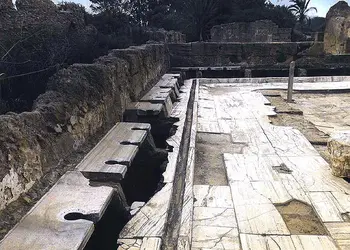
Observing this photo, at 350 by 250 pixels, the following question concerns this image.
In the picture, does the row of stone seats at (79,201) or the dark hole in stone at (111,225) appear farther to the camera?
the dark hole in stone at (111,225)

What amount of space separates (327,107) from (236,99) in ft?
5.73

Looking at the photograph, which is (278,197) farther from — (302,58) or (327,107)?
(302,58)

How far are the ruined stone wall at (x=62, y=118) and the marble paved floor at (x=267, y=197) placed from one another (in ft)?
3.91

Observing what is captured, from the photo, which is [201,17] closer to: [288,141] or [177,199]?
[288,141]

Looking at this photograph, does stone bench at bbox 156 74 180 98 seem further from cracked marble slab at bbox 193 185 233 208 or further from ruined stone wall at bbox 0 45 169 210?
cracked marble slab at bbox 193 185 233 208

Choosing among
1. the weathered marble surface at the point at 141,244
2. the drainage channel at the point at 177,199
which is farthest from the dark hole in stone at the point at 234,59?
the weathered marble surface at the point at 141,244

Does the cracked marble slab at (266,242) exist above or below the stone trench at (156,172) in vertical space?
below

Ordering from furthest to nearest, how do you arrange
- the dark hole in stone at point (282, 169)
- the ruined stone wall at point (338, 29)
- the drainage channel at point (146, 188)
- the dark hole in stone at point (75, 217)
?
the ruined stone wall at point (338, 29), the dark hole in stone at point (282, 169), the drainage channel at point (146, 188), the dark hole in stone at point (75, 217)

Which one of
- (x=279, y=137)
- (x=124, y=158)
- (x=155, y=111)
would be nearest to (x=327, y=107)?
(x=279, y=137)

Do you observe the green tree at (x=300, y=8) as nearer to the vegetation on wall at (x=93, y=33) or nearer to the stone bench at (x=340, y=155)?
the vegetation on wall at (x=93, y=33)

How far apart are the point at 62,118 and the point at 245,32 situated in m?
15.3

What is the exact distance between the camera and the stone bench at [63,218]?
217 centimetres

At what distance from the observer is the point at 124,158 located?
3549 mm

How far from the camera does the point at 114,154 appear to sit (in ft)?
12.1
